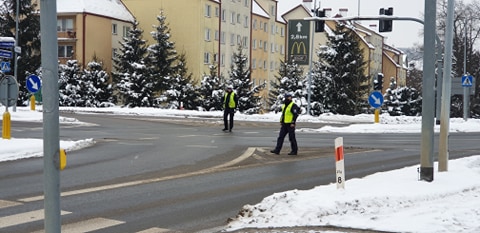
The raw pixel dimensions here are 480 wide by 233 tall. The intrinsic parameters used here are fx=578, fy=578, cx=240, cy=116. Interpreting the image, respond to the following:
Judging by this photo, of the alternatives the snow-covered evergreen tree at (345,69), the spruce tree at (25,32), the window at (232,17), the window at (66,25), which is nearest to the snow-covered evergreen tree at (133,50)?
the spruce tree at (25,32)

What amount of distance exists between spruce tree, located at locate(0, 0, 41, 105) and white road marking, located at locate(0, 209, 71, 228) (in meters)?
45.8

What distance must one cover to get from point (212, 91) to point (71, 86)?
1344cm

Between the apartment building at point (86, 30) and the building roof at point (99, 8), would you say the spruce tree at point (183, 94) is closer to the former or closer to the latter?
the apartment building at point (86, 30)

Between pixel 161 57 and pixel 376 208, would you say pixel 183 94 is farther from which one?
pixel 376 208

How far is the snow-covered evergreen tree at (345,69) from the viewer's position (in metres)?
47.0

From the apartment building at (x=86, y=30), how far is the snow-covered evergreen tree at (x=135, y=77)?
19.0ft

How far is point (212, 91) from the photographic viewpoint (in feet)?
160

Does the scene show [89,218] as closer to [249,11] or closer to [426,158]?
[426,158]

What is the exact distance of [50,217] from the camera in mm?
4332

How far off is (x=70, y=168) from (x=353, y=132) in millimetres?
17084

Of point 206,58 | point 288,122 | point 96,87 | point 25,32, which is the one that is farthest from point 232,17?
point 288,122

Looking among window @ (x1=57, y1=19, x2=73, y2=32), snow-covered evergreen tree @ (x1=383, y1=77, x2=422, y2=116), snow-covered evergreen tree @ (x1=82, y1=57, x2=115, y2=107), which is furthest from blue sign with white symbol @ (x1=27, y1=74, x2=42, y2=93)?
snow-covered evergreen tree @ (x1=383, y1=77, x2=422, y2=116)

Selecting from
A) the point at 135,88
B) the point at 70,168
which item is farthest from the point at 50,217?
the point at 135,88

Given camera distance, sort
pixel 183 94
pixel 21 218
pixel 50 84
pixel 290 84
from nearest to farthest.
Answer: pixel 50 84, pixel 21 218, pixel 290 84, pixel 183 94
